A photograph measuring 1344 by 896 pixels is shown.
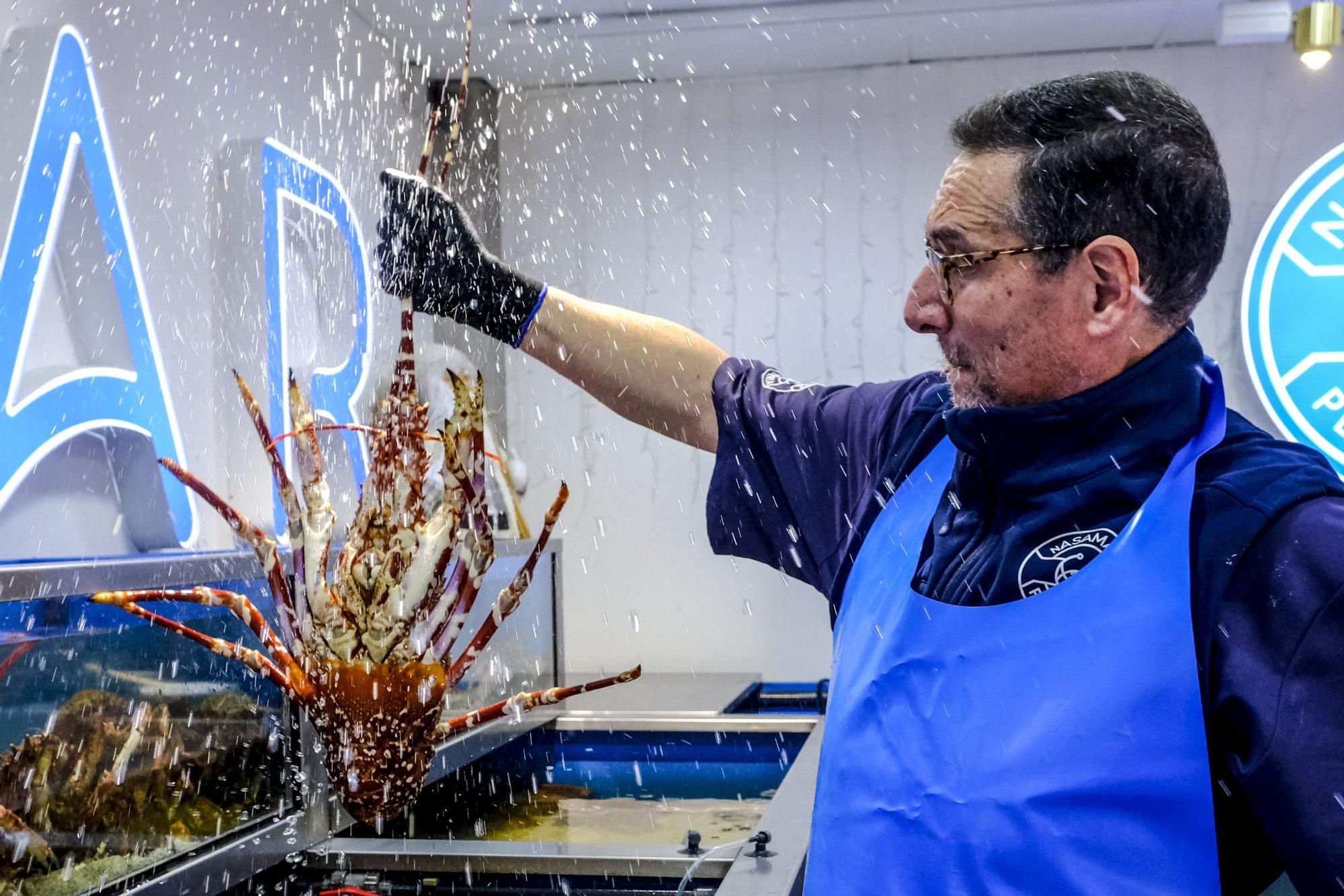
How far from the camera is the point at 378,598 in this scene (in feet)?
4.77

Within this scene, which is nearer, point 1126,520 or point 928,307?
point 1126,520

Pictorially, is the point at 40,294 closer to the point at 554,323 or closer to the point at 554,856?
the point at 554,323

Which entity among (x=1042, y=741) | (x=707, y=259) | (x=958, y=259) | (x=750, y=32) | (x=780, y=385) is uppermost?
(x=750, y=32)

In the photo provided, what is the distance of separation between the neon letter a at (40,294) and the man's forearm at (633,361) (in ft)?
3.43

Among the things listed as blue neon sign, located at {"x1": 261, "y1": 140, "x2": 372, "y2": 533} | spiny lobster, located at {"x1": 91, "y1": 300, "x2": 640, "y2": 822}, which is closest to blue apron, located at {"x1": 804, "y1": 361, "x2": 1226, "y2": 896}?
spiny lobster, located at {"x1": 91, "y1": 300, "x2": 640, "y2": 822}

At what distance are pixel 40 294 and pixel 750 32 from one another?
286 cm

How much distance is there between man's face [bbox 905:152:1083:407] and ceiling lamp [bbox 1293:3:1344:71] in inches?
129

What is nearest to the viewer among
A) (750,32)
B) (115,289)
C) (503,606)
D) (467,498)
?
(467,498)

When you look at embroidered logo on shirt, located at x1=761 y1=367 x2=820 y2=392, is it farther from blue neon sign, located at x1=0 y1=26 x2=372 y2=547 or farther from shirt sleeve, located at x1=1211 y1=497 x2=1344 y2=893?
blue neon sign, located at x1=0 y1=26 x2=372 y2=547

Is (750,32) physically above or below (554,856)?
above

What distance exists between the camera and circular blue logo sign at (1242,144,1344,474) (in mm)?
4293

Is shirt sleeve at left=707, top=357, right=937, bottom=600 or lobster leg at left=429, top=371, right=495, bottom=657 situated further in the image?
shirt sleeve at left=707, top=357, right=937, bottom=600

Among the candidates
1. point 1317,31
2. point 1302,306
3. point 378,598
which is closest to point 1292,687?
point 378,598

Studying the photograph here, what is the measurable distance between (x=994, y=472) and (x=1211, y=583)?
25 centimetres
